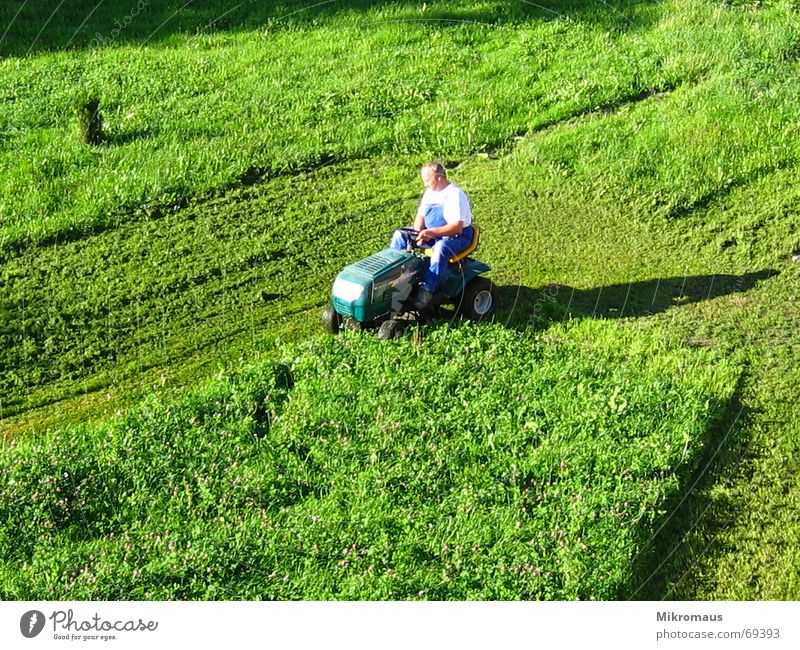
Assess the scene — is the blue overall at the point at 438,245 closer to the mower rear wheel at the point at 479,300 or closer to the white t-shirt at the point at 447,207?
the white t-shirt at the point at 447,207

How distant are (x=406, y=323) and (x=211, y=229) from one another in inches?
124

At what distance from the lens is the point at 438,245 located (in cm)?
1036

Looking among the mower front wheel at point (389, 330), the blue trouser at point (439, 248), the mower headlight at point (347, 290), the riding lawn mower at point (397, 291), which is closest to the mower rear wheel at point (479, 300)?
the riding lawn mower at point (397, 291)

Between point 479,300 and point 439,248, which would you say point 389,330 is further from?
point 479,300

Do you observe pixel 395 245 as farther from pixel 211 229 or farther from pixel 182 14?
pixel 182 14

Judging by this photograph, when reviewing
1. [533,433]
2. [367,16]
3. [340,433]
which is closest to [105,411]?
[340,433]

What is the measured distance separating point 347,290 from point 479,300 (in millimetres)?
1351

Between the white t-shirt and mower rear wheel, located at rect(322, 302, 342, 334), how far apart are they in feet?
3.76

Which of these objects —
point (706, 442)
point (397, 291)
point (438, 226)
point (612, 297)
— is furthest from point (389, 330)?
point (706, 442)

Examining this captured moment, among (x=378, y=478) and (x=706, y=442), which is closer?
(x=378, y=478)

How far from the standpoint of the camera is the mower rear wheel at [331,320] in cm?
1052

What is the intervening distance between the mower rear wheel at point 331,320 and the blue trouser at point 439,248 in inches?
31.2

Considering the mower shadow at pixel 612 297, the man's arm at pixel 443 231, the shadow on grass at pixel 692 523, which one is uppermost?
the man's arm at pixel 443 231

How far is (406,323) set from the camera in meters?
10.4
